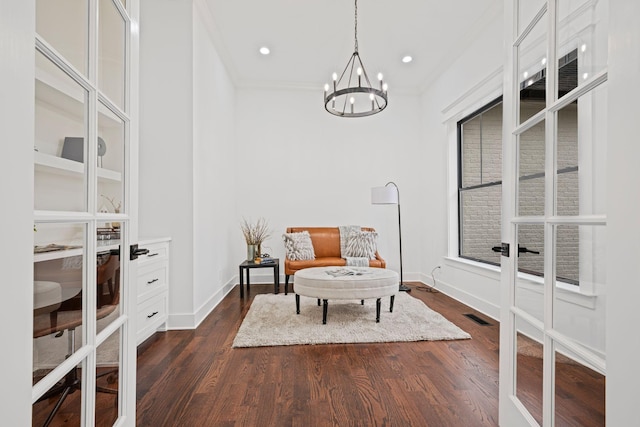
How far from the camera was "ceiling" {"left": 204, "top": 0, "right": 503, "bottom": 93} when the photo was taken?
134 inches

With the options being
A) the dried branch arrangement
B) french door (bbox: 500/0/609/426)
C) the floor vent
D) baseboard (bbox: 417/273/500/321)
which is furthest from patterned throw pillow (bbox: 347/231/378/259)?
french door (bbox: 500/0/609/426)

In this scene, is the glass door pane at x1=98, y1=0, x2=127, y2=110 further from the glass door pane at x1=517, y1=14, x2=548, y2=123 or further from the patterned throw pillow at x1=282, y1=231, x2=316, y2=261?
the patterned throw pillow at x1=282, y1=231, x2=316, y2=261

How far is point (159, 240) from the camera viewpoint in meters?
2.78

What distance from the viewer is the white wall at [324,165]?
17.3 ft

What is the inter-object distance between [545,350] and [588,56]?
0.96m

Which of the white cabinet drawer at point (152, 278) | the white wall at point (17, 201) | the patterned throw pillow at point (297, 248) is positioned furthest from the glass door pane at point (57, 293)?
the patterned throw pillow at point (297, 248)

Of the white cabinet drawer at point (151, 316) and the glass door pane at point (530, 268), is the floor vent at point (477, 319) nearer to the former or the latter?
the glass door pane at point (530, 268)

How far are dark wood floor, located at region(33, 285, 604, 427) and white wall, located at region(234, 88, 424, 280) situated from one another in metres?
2.65

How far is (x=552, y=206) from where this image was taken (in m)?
1.16

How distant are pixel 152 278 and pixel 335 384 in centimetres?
170

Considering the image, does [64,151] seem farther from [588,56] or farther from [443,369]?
[443,369]

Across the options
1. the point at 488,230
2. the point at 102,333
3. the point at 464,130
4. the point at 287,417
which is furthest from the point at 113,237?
the point at 464,130

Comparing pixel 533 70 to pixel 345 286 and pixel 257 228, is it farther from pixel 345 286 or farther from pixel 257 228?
pixel 257 228

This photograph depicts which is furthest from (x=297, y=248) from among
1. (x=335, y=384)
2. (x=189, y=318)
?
(x=335, y=384)
